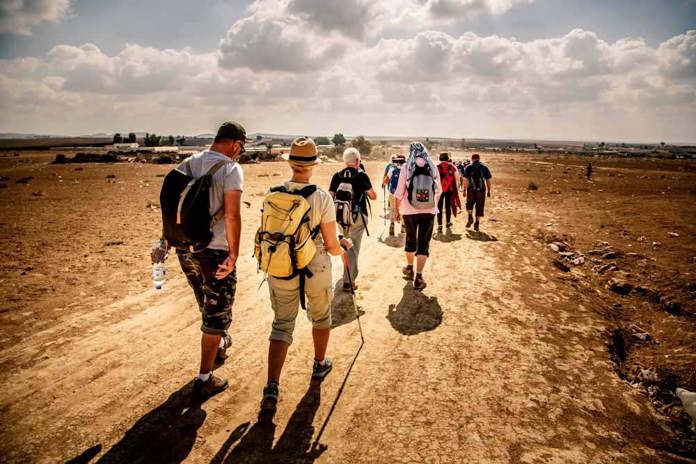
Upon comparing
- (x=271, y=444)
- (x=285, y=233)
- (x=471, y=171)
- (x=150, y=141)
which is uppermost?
(x=150, y=141)

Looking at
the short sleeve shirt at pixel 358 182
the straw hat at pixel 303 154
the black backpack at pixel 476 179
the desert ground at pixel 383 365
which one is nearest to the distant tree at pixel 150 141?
the desert ground at pixel 383 365

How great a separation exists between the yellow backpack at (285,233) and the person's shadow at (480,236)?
7.36 m

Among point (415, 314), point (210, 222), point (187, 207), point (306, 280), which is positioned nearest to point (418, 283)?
point (415, 314)

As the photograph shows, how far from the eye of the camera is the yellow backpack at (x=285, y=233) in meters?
Answer: 3.01

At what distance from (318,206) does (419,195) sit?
296 centimetres

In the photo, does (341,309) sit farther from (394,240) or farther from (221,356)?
(394,240)

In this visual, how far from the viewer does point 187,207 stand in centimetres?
305

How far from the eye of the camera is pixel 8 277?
6.51 meters

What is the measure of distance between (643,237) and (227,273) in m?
11.1

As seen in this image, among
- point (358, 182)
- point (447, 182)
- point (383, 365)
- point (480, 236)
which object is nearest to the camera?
point (383, 365)

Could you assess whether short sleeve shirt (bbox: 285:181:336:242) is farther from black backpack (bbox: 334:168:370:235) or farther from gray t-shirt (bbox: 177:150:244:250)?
black backpack (bbox: 334:168:370:235)

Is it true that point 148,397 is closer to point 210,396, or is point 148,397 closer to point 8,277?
point 210,396

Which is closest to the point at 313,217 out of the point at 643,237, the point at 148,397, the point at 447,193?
the point at 148,397

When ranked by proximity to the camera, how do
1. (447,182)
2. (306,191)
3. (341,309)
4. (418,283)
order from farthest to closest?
(447,182), (418,283), (341,309), (306,191)
